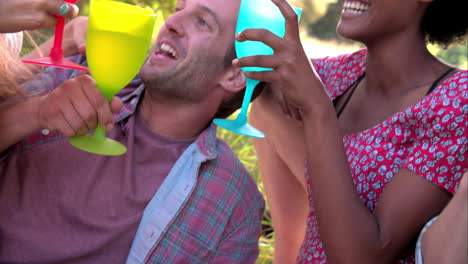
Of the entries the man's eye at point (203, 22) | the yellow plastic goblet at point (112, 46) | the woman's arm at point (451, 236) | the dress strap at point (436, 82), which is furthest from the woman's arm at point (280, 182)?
the woman's arm at point (451, 236)

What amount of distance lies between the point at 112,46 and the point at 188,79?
588 mm

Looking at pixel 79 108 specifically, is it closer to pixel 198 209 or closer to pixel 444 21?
pixel 198 209

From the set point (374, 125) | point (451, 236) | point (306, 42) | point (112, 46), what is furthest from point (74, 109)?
point (306, 42)

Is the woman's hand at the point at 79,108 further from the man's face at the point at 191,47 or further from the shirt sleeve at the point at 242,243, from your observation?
the shirt sleeve at the point at 242,243

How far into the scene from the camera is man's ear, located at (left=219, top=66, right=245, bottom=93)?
233cm

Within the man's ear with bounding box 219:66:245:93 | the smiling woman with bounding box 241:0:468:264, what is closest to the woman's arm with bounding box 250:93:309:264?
the smiling woman with bounding box 241:0:468:264

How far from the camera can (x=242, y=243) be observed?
221 cm

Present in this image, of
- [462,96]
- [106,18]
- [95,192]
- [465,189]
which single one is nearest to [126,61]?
[106,18]

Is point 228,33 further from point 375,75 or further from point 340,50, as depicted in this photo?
point 340,50

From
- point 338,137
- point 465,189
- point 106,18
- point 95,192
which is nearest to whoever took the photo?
point 465,189

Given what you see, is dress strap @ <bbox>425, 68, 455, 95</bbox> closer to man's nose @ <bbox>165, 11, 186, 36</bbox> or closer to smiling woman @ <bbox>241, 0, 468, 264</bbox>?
smiling woman @ <bbox>241, 0, 468, 264</bbox>

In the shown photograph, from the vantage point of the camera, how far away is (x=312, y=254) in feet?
7.52

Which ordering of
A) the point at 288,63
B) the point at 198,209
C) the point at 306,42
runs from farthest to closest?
the point at 306,42 → the point at 198,209 → the point at 288,63

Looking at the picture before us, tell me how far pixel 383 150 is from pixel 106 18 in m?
1.12
